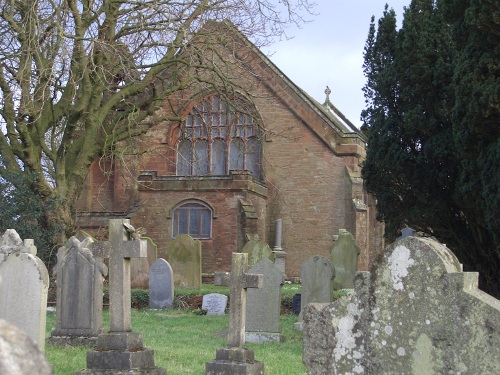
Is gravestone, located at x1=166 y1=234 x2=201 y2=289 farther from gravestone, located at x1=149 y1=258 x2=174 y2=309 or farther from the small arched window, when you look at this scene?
the small arched window

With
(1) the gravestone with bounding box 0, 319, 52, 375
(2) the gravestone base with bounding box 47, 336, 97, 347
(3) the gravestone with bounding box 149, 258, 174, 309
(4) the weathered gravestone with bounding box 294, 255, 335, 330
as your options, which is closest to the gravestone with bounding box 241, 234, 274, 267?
(3) the gravestone with bounding box 149, 258, 174, 309

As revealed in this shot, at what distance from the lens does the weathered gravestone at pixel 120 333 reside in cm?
899

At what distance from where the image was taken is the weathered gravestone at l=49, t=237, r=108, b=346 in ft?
38.1

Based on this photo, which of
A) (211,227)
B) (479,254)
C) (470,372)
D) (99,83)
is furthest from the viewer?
(211,227)

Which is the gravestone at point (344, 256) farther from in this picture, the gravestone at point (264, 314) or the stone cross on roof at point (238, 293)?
the stone cross on roof at point (238, 293)

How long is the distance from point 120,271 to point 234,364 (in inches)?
64.3

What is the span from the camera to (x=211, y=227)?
2867 cm

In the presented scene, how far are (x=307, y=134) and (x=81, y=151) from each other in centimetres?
1259

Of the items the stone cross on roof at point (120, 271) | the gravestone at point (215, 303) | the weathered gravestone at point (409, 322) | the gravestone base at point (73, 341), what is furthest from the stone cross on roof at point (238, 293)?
the gravestone at point (215, 303)

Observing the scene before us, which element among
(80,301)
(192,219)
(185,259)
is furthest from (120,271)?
(192,219)

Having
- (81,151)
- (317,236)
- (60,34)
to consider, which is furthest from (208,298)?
(317,236)

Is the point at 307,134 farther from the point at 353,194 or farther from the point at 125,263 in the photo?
the point at 125,263

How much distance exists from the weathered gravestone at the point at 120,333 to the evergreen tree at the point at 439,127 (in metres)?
6.86

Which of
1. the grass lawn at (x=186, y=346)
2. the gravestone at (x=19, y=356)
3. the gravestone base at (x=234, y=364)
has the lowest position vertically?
the grass lawn at (x=186, y=346)
